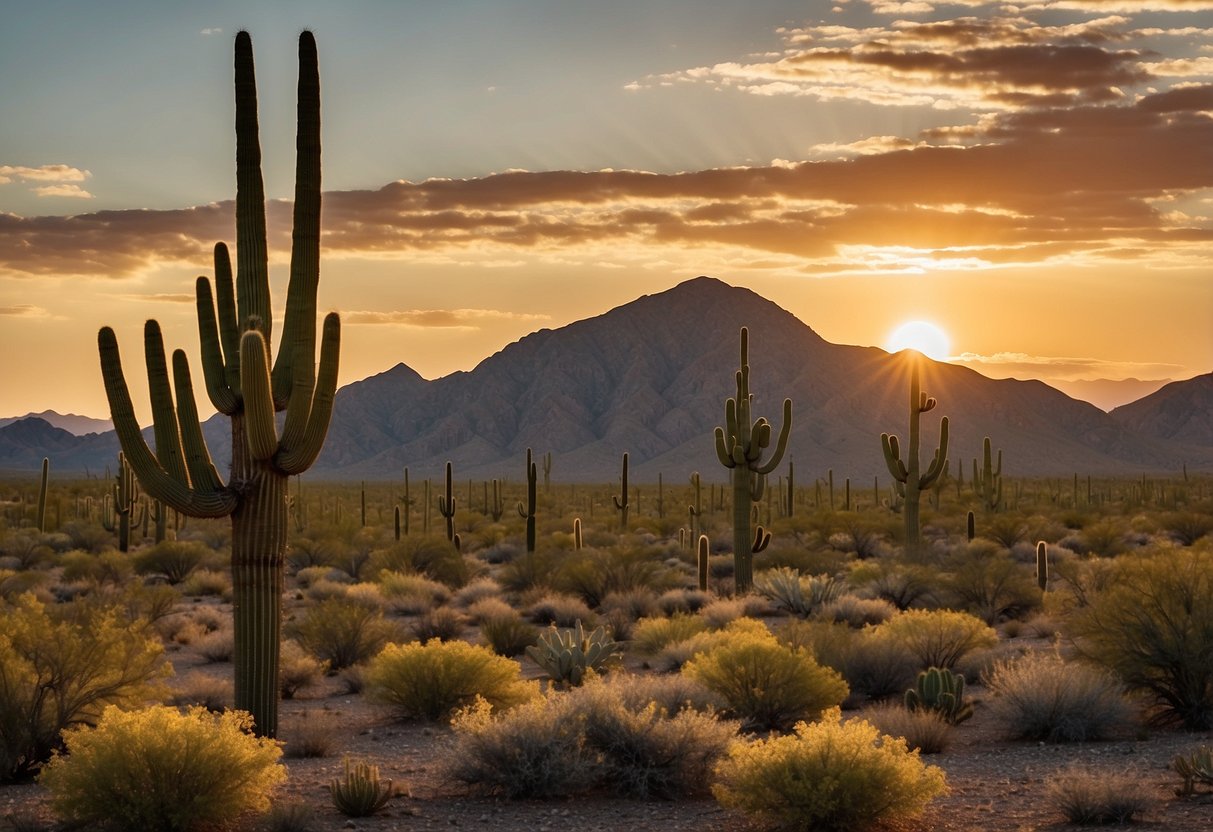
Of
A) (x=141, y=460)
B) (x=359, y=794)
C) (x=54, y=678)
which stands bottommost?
(x=359, y=794)

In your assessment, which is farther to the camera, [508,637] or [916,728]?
[508,637]

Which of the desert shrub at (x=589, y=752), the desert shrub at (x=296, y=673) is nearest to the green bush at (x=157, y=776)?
the desert shrub at (x=589, y=752)

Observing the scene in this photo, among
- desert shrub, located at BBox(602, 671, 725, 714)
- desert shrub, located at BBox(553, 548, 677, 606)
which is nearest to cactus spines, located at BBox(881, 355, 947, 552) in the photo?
desert shrub, located at BBox(553, 548, 677, 606)

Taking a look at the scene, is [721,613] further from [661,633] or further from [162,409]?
[162,409]

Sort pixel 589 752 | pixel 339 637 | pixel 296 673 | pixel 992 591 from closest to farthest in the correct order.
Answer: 1. pixel 589 752
2. pixel 296 673
3. pixel 339 637
4. pixel 992 591

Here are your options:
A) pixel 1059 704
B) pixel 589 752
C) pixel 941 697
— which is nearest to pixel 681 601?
pixel 941 697

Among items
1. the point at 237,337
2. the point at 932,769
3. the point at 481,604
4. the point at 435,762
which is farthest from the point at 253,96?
the point at 481,604

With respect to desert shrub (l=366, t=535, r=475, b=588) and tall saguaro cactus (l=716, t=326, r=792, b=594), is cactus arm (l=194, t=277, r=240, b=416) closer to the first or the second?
tall saguaro cactus (l=716, t=326, r=792, b=594)

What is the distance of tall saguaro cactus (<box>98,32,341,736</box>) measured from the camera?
12656 mm

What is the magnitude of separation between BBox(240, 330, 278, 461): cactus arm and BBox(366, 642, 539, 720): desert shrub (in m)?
3.46

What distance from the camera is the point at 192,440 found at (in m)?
13.2

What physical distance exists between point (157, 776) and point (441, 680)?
5.29 m

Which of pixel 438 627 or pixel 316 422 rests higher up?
pixel 316 422

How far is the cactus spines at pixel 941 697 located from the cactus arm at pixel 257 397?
7093 mm
